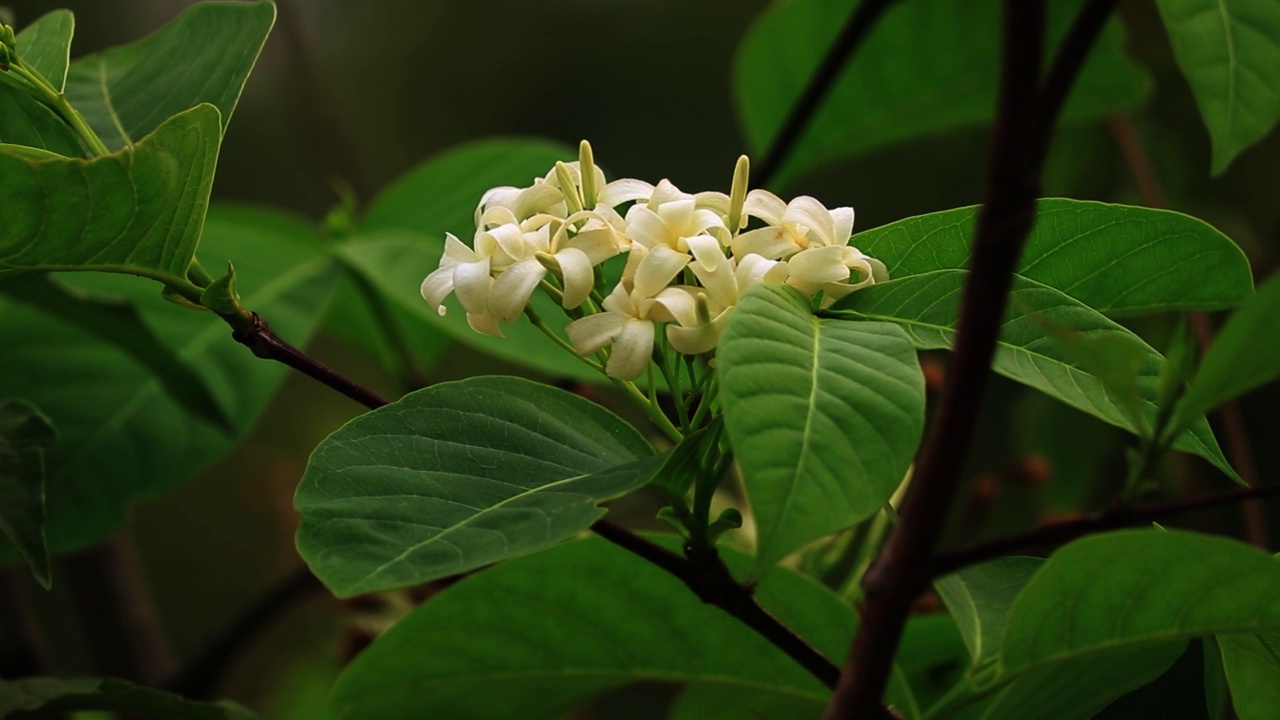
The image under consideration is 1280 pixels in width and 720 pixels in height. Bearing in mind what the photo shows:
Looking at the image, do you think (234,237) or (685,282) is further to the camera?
(234,237)

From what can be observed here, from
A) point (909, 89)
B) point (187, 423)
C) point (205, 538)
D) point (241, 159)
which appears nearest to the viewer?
point (187, 423)

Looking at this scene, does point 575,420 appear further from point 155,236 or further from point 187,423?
point 187,423

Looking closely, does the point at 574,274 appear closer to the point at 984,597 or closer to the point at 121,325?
the point at 984,597

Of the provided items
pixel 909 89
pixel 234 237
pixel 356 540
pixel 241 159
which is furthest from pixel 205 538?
pixel 356 540

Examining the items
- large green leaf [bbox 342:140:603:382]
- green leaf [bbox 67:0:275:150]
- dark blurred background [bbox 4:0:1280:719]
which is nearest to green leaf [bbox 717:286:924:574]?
green leaf [bbox 67:0:275:150]

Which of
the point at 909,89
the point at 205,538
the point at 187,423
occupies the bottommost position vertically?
the point at 205,538
